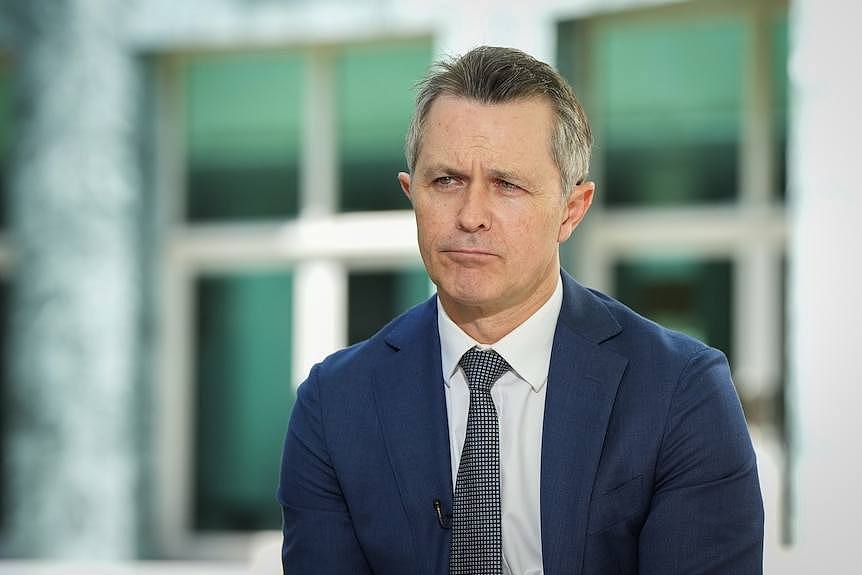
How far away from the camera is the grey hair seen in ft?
5.67

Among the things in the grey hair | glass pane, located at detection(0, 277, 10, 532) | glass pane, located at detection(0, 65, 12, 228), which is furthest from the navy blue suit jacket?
glass pane, located at detection(0, 65, 12, 228)

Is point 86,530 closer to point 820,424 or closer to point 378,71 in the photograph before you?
point 378,71

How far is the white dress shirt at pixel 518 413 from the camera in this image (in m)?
1.80

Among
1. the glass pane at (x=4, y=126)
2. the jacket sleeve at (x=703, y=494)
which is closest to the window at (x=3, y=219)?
the glass pane at (x=4, y=126)

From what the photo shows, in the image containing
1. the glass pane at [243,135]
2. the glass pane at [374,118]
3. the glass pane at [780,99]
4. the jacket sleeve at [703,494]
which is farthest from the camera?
the glass pane at [243,135]

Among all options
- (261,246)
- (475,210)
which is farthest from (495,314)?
(261,246)

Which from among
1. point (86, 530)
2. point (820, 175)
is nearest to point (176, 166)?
point (86, 530)

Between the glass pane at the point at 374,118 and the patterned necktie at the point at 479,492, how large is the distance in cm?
301

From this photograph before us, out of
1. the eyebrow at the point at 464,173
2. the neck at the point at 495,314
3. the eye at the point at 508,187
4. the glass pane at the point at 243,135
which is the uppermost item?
the glass pane at the point at 243,135

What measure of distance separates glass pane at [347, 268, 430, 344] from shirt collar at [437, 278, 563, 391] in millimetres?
2927

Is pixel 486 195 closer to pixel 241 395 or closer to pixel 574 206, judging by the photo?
pixel 574 206

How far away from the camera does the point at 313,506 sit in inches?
73.5

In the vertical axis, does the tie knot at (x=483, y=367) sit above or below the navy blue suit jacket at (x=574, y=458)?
above

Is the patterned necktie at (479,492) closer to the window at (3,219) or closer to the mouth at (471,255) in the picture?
the mouth at (471,255)
